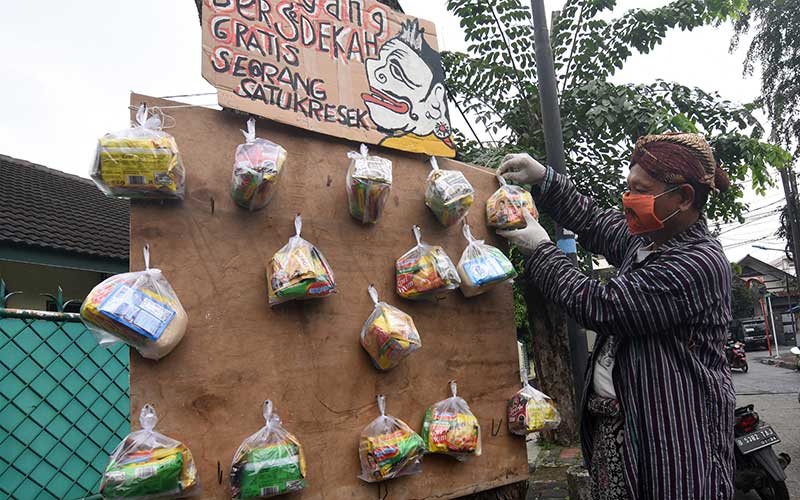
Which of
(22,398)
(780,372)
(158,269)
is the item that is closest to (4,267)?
(22,398)

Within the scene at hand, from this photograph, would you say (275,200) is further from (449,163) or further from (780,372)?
(780,372)

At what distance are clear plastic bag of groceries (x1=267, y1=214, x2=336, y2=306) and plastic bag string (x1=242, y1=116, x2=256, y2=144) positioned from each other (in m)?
0.31

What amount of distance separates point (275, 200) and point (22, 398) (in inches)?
79.7

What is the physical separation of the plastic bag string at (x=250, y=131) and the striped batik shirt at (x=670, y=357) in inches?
39.9

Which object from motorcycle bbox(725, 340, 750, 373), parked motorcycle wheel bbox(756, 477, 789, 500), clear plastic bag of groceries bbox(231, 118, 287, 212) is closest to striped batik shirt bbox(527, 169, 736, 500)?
clear plastic bag of groceries bbox(231, 118, 287, 212)

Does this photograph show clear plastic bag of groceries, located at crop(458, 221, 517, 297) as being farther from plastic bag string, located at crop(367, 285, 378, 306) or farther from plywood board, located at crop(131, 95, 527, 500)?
plastic bag string, located at crop(367, 285, 378, 306)

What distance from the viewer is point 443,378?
1.76 metres

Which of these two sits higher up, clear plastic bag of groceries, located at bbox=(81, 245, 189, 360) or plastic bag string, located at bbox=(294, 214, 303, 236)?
plastic bag string, located at bbox=(294, 214, 303, 236)

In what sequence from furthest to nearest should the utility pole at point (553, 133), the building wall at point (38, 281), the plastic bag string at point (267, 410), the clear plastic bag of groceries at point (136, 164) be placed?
the building wall at point (38, 281), the utility pole at point (553, 133), the plastic bag string at point (267, 410), the clear plastic bag of groceries at point (136, 164)

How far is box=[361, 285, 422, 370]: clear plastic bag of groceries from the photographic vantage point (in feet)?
5.01

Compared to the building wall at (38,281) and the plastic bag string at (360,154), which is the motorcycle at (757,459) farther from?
the building wall at (38,281)

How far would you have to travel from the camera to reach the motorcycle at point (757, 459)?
12.6 feet

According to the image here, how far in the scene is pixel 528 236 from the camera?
1.84m

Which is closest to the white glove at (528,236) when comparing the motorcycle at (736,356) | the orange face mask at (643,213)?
the orange face mask at (643,213)
